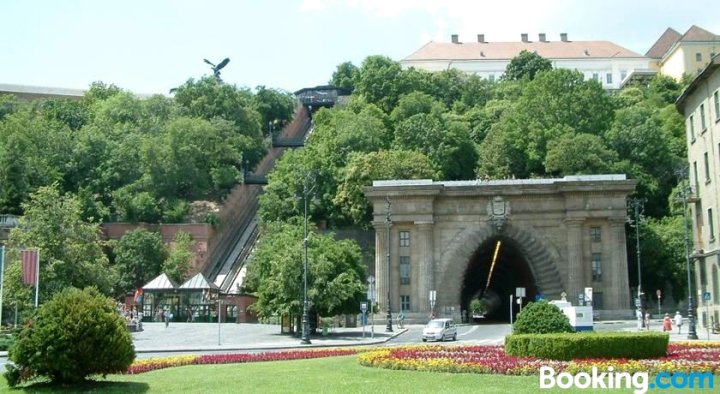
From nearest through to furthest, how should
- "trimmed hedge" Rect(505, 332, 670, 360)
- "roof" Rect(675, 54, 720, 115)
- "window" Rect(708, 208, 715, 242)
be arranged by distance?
"trimmed hedge" Rect(505, 332, 670, 360), "roof" Rect(675, 54, 720, 115), "window" Rect(708, 208, 715, 242)

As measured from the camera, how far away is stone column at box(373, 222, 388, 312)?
73.1 metres

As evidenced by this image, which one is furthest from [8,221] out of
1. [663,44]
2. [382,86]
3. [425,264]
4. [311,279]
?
[663,44]

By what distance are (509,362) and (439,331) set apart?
27.0 m

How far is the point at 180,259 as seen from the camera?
84500 millimetres

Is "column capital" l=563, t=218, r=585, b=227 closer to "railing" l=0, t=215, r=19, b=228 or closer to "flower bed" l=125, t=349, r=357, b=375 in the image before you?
"flower bed" l=125, t=349, r=357, b=375

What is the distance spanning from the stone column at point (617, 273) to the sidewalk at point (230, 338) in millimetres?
20347

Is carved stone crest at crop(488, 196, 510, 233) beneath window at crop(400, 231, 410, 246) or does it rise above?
above

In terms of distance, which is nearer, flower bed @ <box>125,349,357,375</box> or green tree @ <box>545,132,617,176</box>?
flower bed @ <box>125,349,357,375</box>

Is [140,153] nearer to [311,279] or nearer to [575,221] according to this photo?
Answer: [311,279]

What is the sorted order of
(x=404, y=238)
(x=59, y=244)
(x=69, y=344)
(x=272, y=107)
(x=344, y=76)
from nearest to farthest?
(x=69, y=344) → (x=59, y=244) → (x=404, y=238) → (x=272, y=107) → (x=344, y=76)

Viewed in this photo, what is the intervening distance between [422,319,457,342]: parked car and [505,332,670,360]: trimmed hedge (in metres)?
24.9

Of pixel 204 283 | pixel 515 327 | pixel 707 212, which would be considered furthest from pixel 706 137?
pixel 204 283

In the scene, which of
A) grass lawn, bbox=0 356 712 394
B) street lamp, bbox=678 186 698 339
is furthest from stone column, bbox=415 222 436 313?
grass lawn, bbox=0 356 712 394

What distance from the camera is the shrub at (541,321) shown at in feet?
82.5
